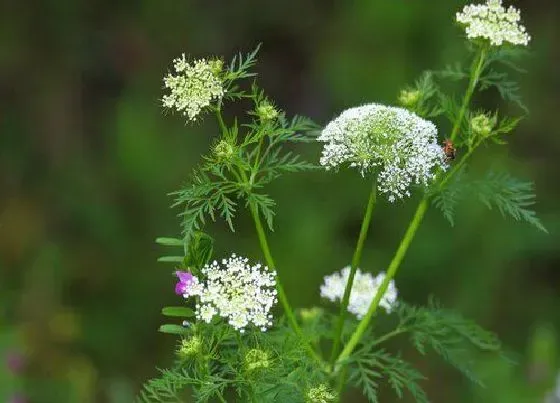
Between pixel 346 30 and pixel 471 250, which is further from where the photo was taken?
pixel 346 30

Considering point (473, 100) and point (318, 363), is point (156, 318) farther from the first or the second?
point (318, 363)

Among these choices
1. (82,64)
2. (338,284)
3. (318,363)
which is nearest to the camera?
(318,363)

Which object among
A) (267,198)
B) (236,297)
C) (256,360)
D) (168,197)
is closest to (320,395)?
(256,360)

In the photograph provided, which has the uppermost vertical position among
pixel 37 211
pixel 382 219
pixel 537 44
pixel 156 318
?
pixel 537 44

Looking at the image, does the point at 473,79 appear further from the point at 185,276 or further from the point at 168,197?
the point at 168,197

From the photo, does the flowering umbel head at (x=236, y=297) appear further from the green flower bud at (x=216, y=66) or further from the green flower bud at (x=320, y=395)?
the green flower bud at (x=216, y=66)

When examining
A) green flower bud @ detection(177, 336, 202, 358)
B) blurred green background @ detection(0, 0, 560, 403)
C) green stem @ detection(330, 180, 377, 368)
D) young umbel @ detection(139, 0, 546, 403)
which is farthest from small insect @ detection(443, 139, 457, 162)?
blurred green background @ detection(0, 0, 560, 403)

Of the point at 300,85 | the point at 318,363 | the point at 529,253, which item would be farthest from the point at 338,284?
the point at 300,85
